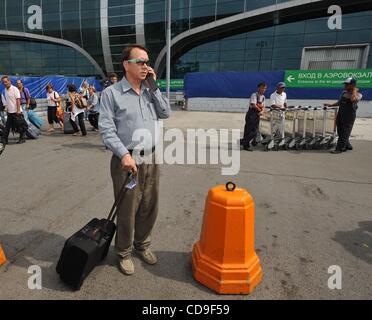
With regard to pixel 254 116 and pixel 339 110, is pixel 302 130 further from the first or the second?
pixel 254 116

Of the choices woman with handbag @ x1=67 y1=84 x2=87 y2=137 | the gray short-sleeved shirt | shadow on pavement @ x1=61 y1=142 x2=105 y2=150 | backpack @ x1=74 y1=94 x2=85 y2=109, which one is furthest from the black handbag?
the gray short-sleeved shirt

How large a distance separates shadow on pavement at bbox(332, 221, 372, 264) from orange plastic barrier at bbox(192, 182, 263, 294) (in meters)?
1.33

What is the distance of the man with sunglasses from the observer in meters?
2.21

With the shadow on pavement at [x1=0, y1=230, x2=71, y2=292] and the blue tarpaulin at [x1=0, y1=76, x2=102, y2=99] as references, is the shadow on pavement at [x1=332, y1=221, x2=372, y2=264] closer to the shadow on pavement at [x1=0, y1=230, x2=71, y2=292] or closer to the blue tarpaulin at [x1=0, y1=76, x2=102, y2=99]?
the shadow on pavement at [x1=0, y1=230, x2=71, y2=292]

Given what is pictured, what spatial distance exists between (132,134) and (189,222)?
1661 mm

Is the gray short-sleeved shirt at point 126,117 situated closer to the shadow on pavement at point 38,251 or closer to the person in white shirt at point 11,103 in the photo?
the shadow on pavement at point 38,251

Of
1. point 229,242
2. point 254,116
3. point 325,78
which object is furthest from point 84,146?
point 325,78

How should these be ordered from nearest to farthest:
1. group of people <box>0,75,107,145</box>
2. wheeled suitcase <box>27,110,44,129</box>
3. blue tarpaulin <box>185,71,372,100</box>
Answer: group of people <box>0,75,107,145</box> → wheeled suitcase <box>27,110,44,129</box> → blue tarpaulin <box>185,71,372,100</box>

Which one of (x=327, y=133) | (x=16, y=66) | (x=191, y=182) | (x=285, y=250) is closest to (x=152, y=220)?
(x=285, y=250)

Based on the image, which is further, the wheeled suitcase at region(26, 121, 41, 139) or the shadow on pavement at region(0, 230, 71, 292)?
the wheeled suitcase at region(26, 121, 41, 139)

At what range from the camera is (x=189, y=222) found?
3484 millimetres

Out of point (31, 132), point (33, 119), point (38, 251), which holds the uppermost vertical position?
point (33, 119)

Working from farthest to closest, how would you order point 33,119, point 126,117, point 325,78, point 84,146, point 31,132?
1. point 325,78
2. point 33,119
3. point 31,132
4. point 84,146
5. point 126,117

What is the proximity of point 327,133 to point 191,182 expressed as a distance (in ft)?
16.4
